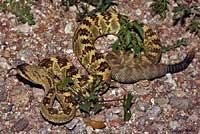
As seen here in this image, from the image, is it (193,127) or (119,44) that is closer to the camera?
(193,127)

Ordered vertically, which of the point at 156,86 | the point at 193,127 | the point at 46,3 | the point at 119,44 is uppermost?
the point at 46,3

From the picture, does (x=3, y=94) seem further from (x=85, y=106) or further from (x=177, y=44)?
(x=177, y=44)

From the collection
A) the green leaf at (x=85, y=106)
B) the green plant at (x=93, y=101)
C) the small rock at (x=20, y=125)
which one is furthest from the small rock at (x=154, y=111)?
the small rock at (x=20, y=125)

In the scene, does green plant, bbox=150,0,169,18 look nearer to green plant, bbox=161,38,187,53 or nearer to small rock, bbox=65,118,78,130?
green plant, bbox=161,38,187,53

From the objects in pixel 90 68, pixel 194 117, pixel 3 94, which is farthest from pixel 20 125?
pixel 194 117

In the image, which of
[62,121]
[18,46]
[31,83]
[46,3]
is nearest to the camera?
[62,121]

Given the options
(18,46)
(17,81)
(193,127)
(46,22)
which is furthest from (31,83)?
(193,127)

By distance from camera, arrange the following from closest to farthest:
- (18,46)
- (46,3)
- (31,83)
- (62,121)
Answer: (62,121)
(31,83)
(18,46)
(46,3)

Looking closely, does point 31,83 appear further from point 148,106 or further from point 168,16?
point 168,16
